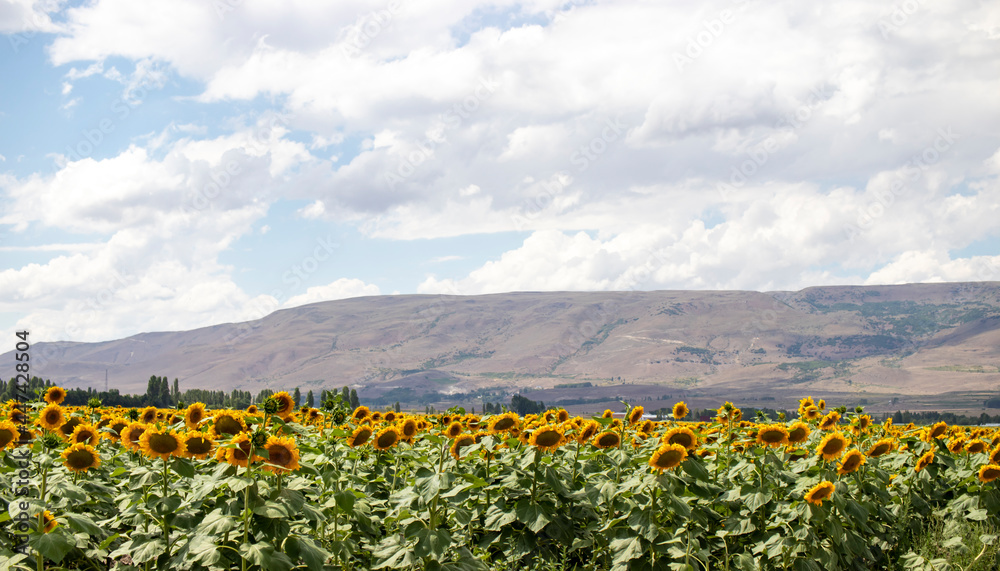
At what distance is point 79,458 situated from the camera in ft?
30.9

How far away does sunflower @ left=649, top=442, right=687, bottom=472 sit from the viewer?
32.6 ft

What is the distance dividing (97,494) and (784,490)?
1082cm

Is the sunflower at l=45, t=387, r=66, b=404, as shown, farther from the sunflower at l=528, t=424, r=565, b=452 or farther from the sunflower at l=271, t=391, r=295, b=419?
the sunflower at l=528, t=424, r=565, b=452

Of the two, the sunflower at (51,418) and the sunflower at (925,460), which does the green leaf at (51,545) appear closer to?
the sunflower at (51,418)

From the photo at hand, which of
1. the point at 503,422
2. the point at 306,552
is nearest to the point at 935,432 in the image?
the point at 503,422

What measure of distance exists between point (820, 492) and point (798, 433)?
62.6 inches

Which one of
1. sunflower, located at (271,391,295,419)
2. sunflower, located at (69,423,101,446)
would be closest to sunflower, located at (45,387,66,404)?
sunflower, located at (69,423,101,446)

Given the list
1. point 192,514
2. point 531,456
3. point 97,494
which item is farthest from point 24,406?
point 531,456

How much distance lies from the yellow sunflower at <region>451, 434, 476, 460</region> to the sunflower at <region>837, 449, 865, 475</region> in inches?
233

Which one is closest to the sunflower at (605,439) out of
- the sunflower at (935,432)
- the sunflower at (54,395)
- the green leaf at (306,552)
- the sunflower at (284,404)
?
the sunflower at (284,404)

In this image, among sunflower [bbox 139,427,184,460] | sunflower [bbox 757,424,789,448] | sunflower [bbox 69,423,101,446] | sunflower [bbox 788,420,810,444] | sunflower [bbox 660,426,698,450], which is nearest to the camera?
sunflower [bbox 139,427,184,460]

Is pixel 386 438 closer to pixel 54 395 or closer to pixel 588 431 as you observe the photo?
pixel 588 431

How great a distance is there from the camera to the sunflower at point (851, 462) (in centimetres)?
1109

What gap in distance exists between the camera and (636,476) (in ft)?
34.2
